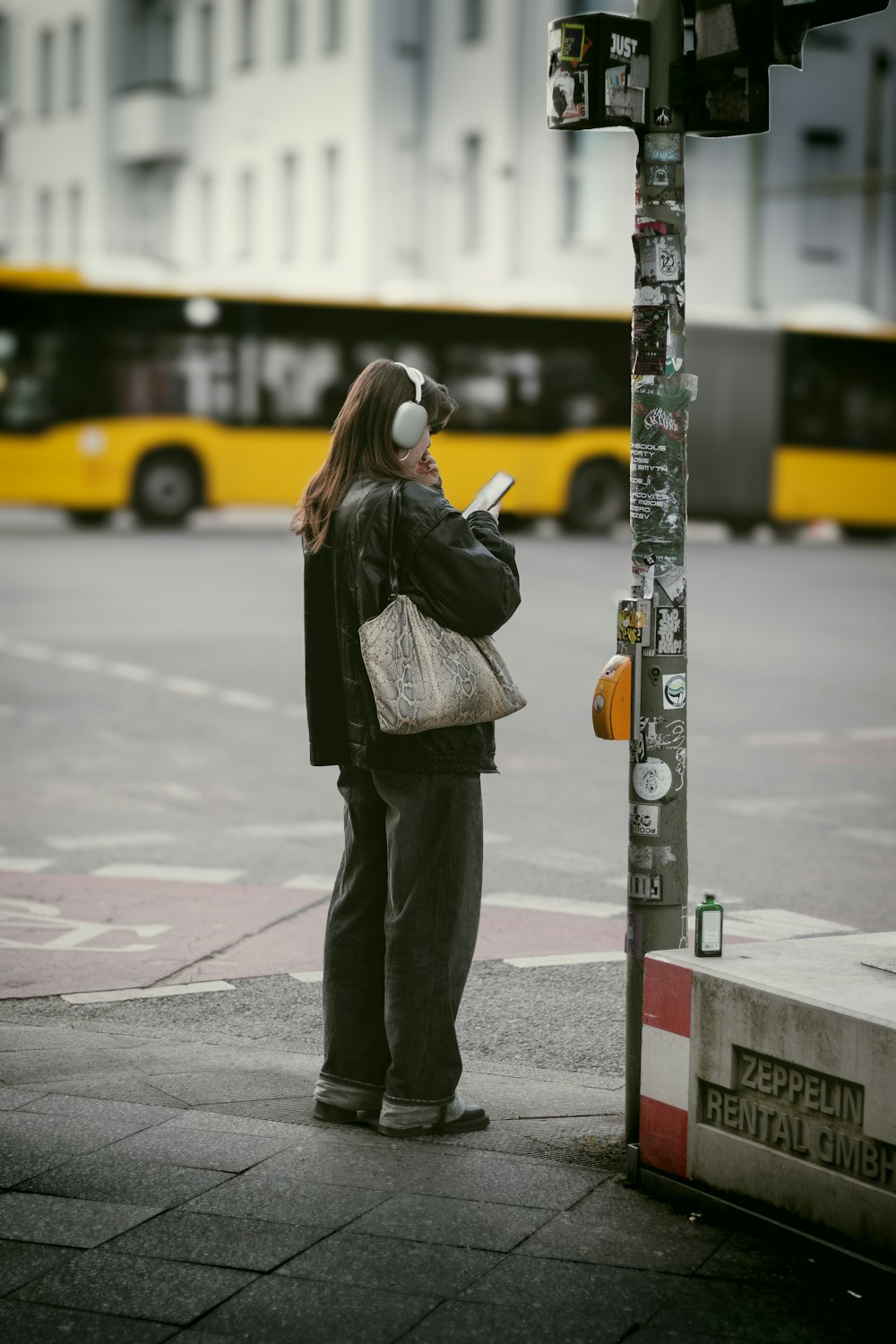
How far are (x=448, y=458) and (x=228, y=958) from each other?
22446 millimetres

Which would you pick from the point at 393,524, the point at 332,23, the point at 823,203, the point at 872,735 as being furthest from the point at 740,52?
the point at 332,23

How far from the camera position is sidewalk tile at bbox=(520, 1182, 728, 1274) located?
3910mm

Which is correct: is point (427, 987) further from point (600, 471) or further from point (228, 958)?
point (600, 471)

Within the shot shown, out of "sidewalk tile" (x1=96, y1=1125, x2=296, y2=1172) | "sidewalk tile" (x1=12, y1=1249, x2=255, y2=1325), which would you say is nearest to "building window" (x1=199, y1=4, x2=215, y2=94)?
"sidewalk tile" (x1=96, y1=1125, x2=296, y2=1172)

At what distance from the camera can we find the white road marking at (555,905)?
7453 millimetres

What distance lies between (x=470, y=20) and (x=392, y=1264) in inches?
1595

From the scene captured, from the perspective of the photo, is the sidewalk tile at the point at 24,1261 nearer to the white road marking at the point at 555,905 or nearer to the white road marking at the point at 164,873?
the white road marking at the point at 555,905

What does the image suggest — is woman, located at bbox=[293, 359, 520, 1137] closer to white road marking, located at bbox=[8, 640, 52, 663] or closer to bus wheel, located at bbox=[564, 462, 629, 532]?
white road marking, located at bbox=[8, 640, 52, 663]

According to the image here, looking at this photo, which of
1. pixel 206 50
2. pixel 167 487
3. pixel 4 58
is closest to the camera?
pixel 167 487

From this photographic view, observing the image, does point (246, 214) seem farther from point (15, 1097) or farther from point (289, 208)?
point (15, 1097)

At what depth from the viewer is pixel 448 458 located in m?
28.8

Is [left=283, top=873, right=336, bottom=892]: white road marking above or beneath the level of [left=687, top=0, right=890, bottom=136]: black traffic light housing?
beneath

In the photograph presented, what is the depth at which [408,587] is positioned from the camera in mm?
4660

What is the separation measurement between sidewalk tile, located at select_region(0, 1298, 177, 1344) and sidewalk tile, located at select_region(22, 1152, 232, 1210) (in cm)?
51
